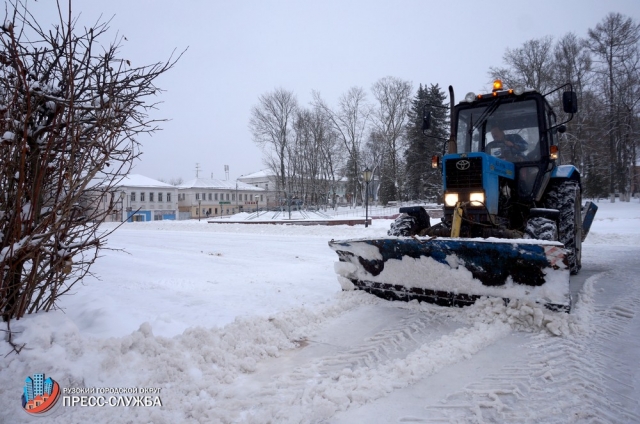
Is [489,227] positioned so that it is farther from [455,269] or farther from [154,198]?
[154,198]

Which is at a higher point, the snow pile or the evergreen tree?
the evergreen tree

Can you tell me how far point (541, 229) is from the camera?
453 centimetres

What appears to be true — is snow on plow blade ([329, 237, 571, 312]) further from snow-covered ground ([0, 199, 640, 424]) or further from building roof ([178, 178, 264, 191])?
→ building roof ([178, 178, 264, 191])

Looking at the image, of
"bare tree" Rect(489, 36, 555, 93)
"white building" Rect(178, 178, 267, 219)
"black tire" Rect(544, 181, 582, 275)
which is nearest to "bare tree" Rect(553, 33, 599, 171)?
"bare tree" Rect(489, 36, 555, 93)

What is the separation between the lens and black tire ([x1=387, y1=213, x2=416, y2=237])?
550 cm

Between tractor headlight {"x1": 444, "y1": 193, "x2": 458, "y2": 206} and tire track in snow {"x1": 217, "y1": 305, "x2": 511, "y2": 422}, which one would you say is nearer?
tire track in snow {"x1": 217, "y1": 305, "x2": 511, "y2": 422}

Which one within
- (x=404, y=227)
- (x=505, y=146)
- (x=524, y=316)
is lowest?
(x=524, y=316)

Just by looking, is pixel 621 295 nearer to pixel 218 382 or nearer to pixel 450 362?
pixel 450 362

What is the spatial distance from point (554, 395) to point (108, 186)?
3.51 meters

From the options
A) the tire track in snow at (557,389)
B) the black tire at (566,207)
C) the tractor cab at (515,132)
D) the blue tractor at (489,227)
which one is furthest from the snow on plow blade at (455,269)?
the tractor cab at (515,132)

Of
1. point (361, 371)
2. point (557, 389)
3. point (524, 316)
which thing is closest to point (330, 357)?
point (361, 371)

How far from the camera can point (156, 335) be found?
319 cm

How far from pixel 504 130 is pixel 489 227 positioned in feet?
6.41

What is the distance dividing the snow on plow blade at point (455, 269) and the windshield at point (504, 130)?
2582mm
